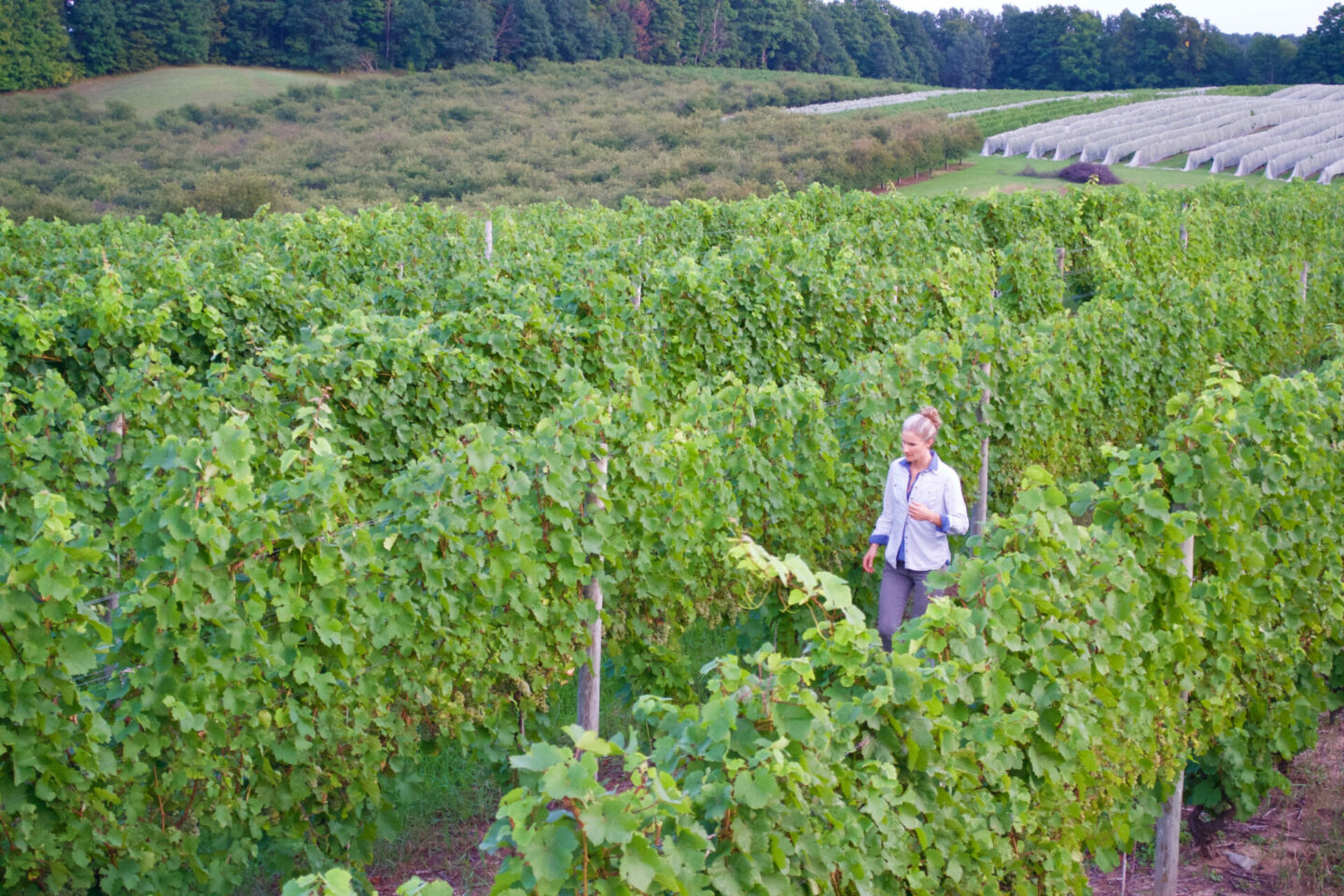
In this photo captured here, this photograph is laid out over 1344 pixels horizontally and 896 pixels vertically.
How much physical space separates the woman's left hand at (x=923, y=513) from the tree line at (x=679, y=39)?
52109 millimetres

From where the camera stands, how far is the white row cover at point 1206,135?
142 feet

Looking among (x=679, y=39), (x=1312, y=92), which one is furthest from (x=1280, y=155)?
(x=679, y=39)

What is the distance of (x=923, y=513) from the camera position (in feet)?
17.5

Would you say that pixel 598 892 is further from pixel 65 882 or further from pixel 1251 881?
pixel 1251 881

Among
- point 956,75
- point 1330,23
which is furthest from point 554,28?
point 1330,23

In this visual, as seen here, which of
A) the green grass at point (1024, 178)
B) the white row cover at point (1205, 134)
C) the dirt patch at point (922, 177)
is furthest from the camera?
the white row cover at point (1205, 134)

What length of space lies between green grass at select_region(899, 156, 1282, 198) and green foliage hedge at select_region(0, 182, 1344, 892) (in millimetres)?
27437

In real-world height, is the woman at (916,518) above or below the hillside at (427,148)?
below

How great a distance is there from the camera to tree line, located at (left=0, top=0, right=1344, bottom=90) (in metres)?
50.0

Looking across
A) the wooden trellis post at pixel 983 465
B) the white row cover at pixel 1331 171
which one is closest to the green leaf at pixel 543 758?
the wooden trellis post at pixel 983 465

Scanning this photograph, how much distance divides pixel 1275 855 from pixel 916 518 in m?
2.28

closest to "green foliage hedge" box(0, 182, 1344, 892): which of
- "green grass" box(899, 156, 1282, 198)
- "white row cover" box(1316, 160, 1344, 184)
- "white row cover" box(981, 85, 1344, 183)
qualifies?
"green grass" box(899, 156, 1282, 198)

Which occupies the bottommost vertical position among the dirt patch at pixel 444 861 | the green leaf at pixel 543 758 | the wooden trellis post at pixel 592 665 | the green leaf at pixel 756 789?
the dirt patch at pixel 444 861

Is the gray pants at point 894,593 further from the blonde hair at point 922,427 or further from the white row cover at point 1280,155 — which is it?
the white row cover at point 1280,155
